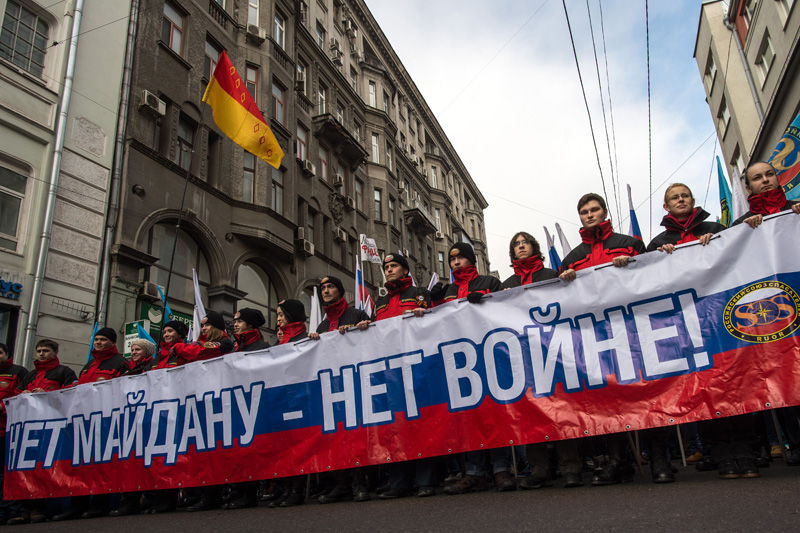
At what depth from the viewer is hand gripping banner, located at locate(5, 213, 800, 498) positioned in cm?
376

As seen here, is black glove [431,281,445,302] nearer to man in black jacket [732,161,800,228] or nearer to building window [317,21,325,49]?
man in black jacket [732,161,800,228]

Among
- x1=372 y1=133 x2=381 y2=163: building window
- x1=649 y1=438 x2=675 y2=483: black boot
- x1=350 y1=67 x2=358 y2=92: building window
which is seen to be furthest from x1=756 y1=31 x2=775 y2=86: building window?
x1=350 y1=67 x2=358 y2=92: building window

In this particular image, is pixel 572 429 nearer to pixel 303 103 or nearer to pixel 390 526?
pixel 390 526

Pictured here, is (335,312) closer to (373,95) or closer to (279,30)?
(279,30)

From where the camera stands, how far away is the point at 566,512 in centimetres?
303

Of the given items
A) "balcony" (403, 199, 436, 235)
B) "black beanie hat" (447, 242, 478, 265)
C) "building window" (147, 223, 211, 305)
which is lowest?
"black beanie hat" (447, 242, 478, 265)

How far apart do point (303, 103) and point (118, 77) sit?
986 centimetres

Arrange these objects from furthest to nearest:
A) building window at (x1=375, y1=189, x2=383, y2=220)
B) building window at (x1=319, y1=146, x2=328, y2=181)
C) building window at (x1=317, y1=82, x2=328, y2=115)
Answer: building window at (x1=375, y1=189, x2=383, y2=220), building window at (x1=317, y1=82, x2=328, y2=115), building window at (x1=319, y1=146, x2=328, y2=181)

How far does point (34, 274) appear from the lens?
10.8 m

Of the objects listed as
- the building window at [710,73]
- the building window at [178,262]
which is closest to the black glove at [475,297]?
the building window at [178,262]

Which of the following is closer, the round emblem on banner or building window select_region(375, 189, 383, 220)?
the round emblem on banner

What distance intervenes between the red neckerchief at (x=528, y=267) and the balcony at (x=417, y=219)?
2785 cm

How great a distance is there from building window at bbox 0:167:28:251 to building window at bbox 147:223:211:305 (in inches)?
116

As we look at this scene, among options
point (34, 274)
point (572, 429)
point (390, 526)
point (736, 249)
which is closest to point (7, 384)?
point (34, 274)
